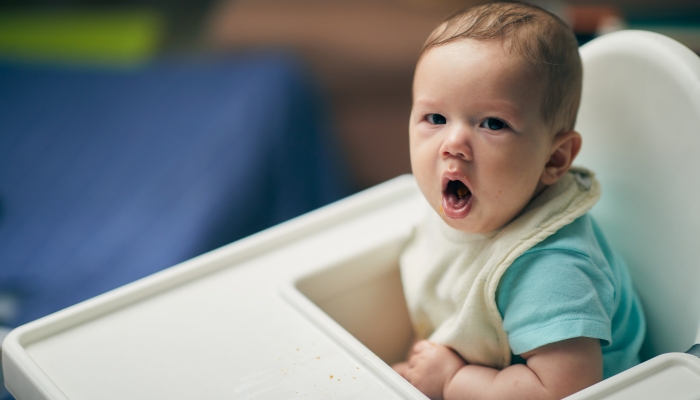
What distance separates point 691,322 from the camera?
61 centimetres

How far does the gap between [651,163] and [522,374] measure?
0.24 m

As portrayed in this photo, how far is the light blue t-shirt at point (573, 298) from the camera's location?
0.54 m

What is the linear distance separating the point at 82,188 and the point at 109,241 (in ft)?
0.68

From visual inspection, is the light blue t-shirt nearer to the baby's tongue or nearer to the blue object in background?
the baby's tongue

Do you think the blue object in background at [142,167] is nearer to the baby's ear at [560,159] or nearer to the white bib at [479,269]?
the white bib at [479,269]

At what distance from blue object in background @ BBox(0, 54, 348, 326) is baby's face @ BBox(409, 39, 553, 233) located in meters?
0.67

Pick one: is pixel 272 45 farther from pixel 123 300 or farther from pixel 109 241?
pixel 123 300

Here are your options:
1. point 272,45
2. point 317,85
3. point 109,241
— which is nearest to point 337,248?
point 109,241

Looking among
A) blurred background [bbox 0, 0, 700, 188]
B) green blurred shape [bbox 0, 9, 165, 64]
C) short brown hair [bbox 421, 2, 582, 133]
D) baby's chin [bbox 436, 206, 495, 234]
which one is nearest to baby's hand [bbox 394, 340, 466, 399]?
baby's chin [bbox 436, 206, 495, 234]

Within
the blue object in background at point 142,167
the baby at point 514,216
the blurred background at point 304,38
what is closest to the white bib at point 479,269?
the baby at point 514,216

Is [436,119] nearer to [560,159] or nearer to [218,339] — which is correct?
[560,159]

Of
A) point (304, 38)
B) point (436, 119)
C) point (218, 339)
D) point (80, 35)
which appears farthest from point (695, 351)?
point (80, 35)

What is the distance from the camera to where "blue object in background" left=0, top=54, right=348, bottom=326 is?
46.7 inches

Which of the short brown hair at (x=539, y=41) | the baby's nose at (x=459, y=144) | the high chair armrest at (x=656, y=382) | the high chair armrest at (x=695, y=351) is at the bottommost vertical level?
the high chair armrest at (x=695, y=351)
